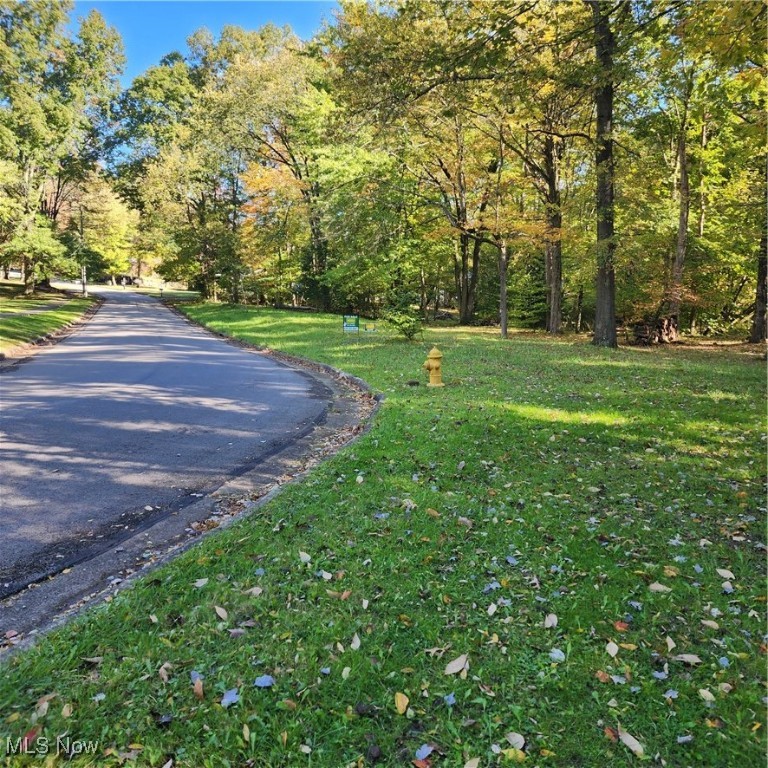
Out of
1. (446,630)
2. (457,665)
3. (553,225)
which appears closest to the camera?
(457,665)

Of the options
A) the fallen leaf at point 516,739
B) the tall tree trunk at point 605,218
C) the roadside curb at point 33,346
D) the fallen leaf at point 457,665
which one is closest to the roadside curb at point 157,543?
the fallen leaf at point 457,665

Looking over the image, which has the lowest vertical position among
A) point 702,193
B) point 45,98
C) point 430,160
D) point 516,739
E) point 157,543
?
point 516,739

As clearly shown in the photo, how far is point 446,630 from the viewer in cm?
271

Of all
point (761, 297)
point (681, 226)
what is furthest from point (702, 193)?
point (761, 297)

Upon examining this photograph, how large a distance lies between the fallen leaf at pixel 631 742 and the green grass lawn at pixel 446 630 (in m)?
0.01

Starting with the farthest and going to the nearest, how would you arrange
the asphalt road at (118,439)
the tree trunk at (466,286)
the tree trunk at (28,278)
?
the tree trunk at (28,278), the tree trunk at (466,286), the asphalt road at (118,439)

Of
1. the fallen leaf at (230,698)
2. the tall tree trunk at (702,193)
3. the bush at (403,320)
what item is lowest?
the fallen leaf at (230,698)

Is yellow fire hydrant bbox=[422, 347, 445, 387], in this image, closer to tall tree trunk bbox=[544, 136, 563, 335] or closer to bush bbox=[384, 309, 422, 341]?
bush bbox=[384, 309, 422, 341]

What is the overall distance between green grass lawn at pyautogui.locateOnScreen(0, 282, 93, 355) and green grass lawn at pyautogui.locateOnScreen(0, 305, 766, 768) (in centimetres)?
1302

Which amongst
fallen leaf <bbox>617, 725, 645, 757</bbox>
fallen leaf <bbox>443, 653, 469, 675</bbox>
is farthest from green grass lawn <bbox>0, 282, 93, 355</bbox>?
fallen leaf <bbox>617, 725, 645, 757</bbox>

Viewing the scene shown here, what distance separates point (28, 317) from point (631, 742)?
23.9m

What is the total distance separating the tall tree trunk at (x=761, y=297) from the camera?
49.0ft

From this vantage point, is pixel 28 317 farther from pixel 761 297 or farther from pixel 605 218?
pixel 761 297

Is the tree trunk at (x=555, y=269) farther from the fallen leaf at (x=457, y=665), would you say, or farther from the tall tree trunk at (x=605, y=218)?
the fallen leaf at (x=457, y=665)
